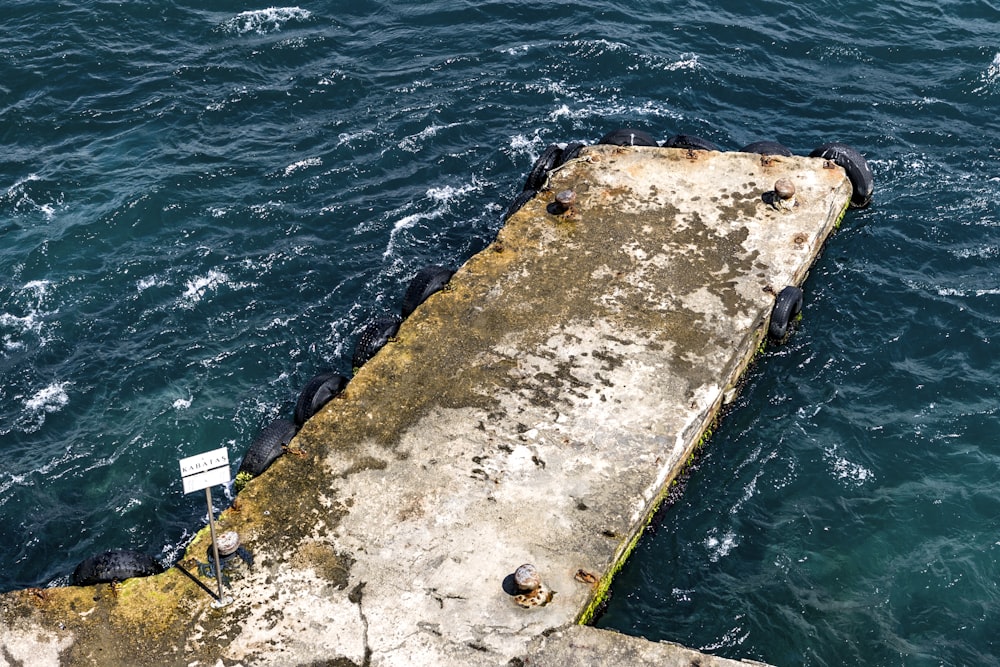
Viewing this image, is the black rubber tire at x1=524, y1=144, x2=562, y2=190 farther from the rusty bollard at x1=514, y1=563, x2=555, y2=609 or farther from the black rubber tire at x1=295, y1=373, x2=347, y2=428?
the rusty bollard at x1=514, y1=563, x2=555, y2=609

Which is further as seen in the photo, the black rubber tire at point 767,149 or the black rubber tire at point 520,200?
the black rubber tire at point 767,149

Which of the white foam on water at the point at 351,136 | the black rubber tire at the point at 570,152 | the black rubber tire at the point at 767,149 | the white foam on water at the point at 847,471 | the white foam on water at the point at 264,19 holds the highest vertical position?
the white foam on water at the point at 264,19

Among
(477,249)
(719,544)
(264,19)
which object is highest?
(264,19)

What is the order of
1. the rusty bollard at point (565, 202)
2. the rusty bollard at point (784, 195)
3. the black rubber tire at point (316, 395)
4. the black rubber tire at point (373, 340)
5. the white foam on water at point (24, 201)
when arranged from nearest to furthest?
the black rubber tire at point (316, 395)
the black rubber tire at point (373, 340)
the rusty bollard at point (565, 202)
the rusty bollard at point (784, 195)
the white foam on water at point (24, 201)

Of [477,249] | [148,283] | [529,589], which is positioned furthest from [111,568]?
[477,249]

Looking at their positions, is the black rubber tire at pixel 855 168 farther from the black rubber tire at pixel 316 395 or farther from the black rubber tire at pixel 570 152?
the black rubber tire at pixel 316 395

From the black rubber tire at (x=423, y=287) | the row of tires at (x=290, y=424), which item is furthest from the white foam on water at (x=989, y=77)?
the black rubber tire at (x=423, y=287)

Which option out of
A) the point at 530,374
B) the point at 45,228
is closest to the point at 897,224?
the point at 530,374

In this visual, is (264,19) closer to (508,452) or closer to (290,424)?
(290,424)
